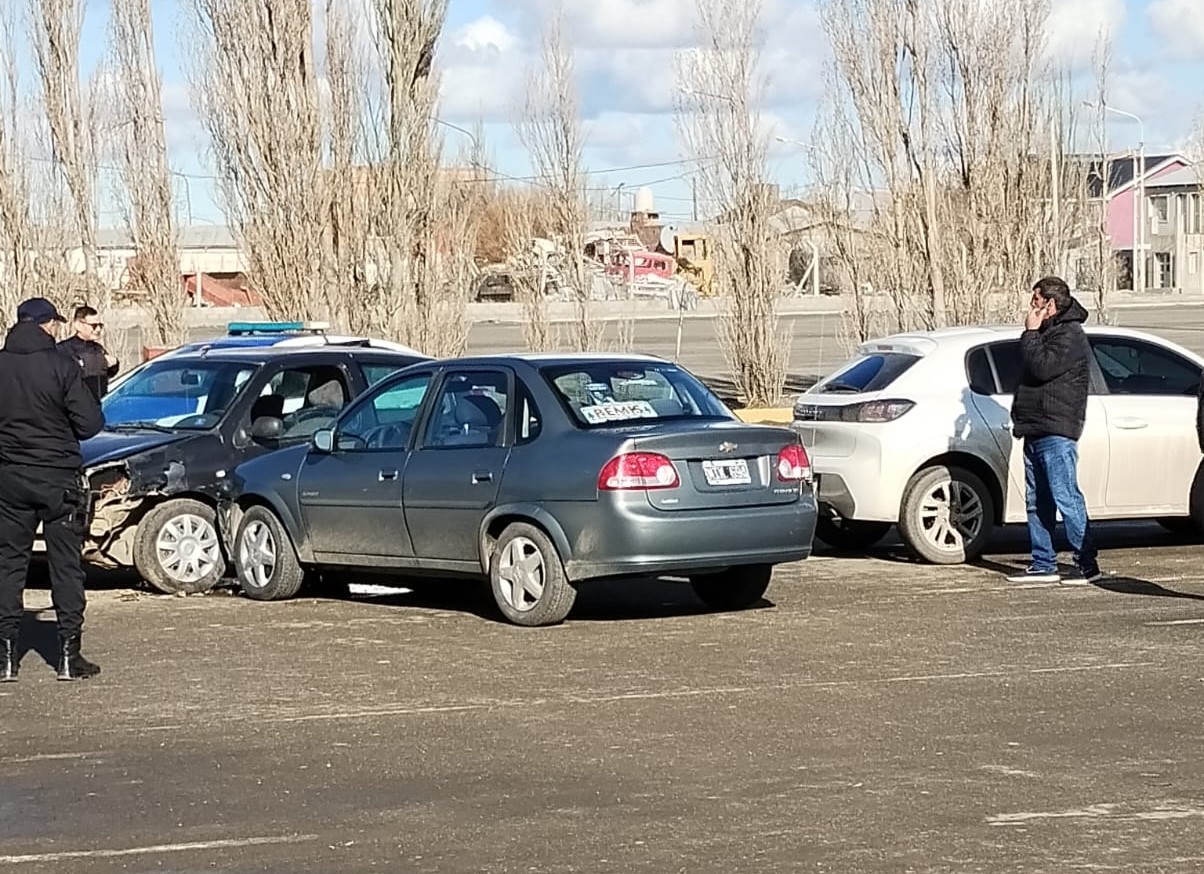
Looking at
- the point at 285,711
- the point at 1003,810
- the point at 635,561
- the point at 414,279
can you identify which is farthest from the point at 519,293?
the point at 1003,810

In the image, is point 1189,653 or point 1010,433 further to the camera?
point 1010,433

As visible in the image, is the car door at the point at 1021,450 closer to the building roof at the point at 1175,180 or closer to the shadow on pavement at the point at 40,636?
the shadow on pavement at the point at 40,636

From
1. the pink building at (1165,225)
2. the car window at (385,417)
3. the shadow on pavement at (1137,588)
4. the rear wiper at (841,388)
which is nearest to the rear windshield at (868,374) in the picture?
the rear wiper at (841,388)

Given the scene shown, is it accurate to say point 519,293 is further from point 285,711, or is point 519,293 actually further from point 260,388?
point 285,711

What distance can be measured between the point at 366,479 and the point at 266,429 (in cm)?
Answer: 164

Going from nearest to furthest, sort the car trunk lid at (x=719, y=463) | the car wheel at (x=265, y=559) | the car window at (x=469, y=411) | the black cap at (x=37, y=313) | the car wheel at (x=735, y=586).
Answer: the black cap at (x=37, y=313), the car trunk lid at (x=719, y=463), the car window at (x=469, y=411), the car wheel at (x=735, y=586), the car wheel at (x=265, y=559)

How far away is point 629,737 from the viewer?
824cm

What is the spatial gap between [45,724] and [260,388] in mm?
5253

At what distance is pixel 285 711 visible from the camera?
29.7ft

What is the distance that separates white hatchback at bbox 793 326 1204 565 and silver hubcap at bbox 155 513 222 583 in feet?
13.6

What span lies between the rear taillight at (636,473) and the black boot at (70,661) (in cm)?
285

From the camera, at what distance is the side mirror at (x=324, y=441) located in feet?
41.3

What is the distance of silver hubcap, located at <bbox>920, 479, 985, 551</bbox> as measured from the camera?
13.8m

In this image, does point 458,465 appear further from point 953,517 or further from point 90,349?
point 953,517
